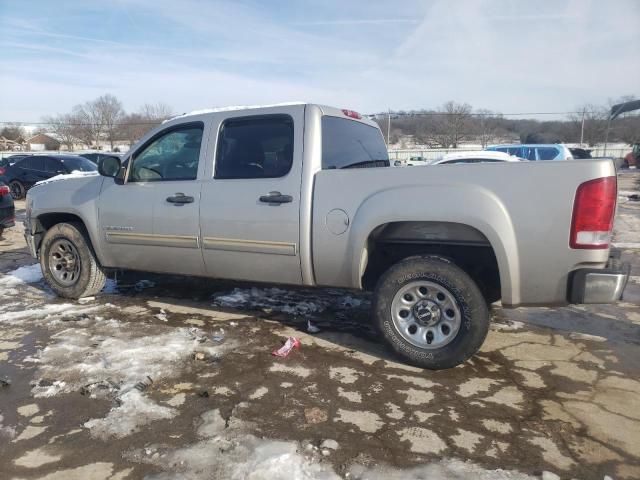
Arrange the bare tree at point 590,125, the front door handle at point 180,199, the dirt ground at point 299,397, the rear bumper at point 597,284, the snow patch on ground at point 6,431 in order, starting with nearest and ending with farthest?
the dirt ground at point 299,397 < the snow patch on ground at point 6,431 < the rear bumper at point 597,284 < the front door handle at point 180,199 < the bare tree at point 590,125

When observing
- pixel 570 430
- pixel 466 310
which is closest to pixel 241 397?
pixel 466 310

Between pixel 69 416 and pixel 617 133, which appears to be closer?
pixel 69 416

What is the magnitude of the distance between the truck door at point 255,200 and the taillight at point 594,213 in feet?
6.43

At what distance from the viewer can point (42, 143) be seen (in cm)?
7256

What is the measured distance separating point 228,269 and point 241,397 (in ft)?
4.53

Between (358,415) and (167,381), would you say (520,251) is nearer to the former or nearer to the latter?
(358,415)

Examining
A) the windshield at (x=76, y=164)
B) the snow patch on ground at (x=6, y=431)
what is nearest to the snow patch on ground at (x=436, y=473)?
the snow patch on ground at (x=6, y=431)

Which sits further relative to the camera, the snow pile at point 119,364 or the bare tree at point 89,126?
the bare tree at point 89,126

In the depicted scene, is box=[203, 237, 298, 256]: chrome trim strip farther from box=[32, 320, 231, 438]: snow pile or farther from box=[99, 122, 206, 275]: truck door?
box=[32, 320, 231, 438]: snow pile

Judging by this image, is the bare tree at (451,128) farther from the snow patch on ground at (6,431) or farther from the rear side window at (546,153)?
the snow patch on ground at (6,431)

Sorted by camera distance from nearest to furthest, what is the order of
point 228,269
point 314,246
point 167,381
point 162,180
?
point 167,381 → point 314,246 → point 228,269 → point 162,180

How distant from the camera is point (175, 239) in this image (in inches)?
169

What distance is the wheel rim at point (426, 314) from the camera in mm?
3391

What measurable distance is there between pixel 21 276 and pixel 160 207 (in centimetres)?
319
